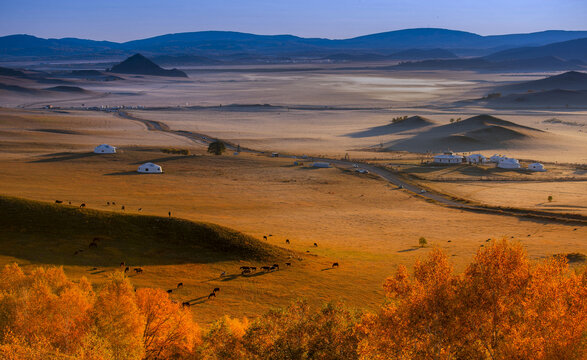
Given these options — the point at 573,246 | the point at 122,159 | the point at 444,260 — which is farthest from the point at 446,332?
the point at 122,159

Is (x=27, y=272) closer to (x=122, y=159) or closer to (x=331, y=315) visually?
(x=331, y=315)

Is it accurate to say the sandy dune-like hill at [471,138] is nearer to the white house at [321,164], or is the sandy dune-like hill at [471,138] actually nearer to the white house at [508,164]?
the white house at [508,164]

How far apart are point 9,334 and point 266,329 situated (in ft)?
31.7

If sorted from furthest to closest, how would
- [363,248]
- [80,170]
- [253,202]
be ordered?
1. [80,170]
2. [253,202]
3. [363,248]

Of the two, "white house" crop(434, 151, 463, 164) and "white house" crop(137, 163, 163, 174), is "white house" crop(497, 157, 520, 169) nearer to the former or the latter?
"white house" crop(434, 151, 463, 164)

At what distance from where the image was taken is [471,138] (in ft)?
407

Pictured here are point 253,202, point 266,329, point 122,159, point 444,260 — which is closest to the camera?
point 266,329

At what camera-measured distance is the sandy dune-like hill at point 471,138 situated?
120 meters

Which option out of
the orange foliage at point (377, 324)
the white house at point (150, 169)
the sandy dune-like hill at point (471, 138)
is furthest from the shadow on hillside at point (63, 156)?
the orange foliage at point (377, 324)

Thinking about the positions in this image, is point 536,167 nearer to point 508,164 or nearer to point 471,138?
point 508,164

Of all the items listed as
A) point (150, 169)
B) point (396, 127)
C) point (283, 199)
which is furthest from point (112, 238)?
point (396, 127)

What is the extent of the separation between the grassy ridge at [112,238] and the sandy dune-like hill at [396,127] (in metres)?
97.6

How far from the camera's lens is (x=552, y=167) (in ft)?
308

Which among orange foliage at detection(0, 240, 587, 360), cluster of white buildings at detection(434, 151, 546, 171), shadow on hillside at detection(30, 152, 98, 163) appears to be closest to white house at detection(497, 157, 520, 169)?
cluster of white buildings at detection(434, 151, 546, 171)
